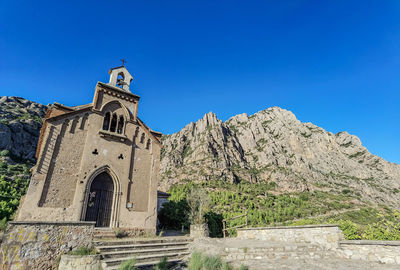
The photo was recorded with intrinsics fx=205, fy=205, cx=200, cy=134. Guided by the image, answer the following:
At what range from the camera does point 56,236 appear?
22.7 ft

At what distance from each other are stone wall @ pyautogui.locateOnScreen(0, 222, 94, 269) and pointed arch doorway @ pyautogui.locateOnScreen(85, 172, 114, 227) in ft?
14.4

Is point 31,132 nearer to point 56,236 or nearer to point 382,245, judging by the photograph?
point 56,236

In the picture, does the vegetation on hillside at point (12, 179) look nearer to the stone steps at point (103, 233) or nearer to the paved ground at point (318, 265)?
the stone steps at point (103, 233)

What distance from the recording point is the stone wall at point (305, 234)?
8.11 meters

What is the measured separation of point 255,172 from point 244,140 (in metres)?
18.5

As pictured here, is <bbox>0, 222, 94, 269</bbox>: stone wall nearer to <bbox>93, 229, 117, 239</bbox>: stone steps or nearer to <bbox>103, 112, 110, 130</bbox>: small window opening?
<bbox>93, 229, 117, 239</bbox>: stone steps

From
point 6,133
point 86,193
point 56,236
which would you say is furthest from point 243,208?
point 6,133

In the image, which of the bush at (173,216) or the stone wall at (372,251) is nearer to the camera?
the stone wall at (372,251)

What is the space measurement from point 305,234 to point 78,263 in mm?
8983

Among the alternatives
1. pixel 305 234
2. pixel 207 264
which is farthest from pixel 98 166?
pixel 305 234

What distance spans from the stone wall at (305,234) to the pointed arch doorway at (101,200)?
8.62 metres

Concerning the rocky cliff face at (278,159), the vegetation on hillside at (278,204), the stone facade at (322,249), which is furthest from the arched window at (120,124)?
the rocky cliff face at (278,159)

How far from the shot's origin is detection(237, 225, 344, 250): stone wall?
26.6 ft

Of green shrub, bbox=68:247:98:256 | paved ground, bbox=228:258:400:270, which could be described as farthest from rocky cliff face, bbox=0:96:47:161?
paved ground, bbox=228:258:400:270
